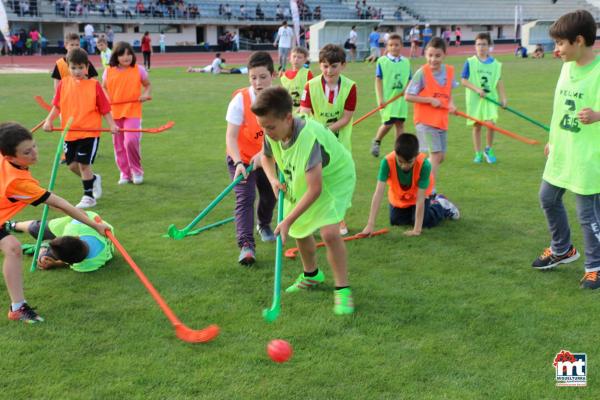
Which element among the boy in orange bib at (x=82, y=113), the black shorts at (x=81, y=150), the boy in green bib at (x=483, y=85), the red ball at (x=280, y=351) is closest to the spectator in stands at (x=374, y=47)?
the boy in green bib at (x=483, y=85)

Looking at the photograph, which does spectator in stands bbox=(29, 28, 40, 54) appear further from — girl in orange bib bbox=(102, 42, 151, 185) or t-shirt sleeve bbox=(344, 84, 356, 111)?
t-shirt sleeve bbox=(344, 84, 356, 111)

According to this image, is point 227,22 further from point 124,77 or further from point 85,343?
point 85,343

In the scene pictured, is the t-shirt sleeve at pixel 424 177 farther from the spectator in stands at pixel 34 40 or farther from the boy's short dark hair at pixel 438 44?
the spectator in stands at pixel 34 40

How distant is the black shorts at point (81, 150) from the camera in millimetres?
7059

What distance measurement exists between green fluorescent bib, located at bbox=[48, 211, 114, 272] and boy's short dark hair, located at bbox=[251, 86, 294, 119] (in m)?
1.96

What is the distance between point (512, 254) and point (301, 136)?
2569 mm

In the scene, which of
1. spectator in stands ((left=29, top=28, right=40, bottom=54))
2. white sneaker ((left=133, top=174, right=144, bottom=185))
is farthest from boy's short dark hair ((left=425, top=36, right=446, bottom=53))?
spectator in stands ((left=29, top=28, right=40, bottom=54))

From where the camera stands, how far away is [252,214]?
5.48 meters

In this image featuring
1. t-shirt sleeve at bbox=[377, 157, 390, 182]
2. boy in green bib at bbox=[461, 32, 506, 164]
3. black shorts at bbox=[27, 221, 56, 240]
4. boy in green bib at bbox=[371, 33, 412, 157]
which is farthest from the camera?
boy in green bib at bbox=[371, 33, 412, 157]

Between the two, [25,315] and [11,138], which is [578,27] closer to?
[11,138]

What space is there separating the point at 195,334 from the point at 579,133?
10.0 ft

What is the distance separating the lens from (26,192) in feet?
13.6

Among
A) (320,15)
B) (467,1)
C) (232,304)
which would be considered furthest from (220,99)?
(467,1)

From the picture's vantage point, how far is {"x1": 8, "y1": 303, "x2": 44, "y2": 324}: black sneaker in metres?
4.20
